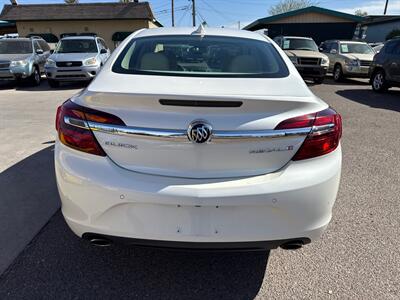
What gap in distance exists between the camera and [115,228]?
7.23 ft

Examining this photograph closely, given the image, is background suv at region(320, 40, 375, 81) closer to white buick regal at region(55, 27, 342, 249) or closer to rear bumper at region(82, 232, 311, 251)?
white buick regal at region(55, 27, 342, 249)

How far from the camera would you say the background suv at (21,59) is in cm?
1280

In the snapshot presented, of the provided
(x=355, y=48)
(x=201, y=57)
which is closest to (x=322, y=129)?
(x=201, y=57)

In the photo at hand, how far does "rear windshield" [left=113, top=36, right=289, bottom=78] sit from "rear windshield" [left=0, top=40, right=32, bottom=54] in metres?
12.6

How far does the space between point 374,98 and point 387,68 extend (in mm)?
1313

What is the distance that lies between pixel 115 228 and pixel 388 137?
5.88 metres

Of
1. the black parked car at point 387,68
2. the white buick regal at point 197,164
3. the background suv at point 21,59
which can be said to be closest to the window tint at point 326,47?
the black parked car at point 387,68

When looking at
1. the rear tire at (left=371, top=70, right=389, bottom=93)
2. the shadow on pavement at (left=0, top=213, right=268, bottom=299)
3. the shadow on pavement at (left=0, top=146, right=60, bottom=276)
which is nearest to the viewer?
the shadow on pavement at (left=0, top=213, right=268, bottom=299)

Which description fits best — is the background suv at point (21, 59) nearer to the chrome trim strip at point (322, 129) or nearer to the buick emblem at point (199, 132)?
the buick emblem at point (199, 132)

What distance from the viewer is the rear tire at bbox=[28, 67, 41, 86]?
44.7 feet

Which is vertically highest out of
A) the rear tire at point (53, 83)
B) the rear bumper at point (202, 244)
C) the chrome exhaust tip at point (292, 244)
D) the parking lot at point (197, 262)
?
the rear bumper at point (202, 244)

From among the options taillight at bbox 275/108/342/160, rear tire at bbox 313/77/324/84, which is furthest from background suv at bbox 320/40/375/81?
taillight at bbox 275/108/342/160

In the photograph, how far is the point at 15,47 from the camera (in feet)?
45.9

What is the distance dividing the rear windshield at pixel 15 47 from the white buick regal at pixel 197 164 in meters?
13.5
